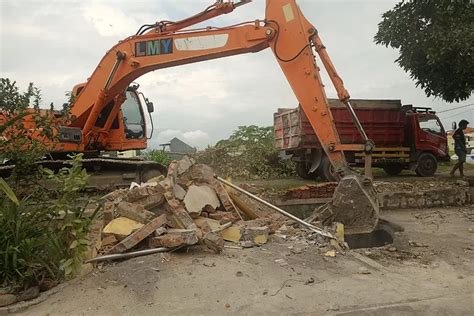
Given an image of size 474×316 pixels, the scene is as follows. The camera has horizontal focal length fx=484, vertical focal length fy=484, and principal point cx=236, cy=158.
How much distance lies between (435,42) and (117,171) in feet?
26.4

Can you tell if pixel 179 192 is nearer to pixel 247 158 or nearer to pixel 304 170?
pixel 304 170

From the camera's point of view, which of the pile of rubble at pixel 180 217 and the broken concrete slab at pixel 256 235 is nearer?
the pile of rubble at pixel 180 217

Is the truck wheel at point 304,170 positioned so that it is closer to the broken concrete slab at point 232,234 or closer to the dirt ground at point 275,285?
the dirt ground at point 275,285

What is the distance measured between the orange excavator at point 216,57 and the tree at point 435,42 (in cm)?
440

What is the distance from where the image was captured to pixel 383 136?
53.6 feet

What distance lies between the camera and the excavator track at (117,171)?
10.5 meters

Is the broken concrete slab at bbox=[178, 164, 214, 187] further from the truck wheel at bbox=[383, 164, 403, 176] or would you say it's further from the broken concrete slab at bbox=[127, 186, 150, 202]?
the truck wheel at bbox=[383, 164, 403, 176]

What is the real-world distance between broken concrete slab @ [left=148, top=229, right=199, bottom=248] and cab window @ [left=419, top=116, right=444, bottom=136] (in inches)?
512

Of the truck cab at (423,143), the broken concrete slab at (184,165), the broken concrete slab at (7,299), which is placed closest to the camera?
the broken concrete slab at (7,299)

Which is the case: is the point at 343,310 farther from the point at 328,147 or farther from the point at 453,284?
the point at 328,147

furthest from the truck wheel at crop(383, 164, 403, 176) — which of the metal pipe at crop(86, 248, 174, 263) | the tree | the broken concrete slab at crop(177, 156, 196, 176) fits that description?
the metal pipe at crop(86, 248, 174, 263)

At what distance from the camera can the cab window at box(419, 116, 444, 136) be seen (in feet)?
55.6

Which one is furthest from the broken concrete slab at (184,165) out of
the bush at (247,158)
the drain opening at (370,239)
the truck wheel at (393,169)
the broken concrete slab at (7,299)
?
the truck wheel at (393,169)

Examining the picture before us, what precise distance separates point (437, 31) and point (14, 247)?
10.4 meters
